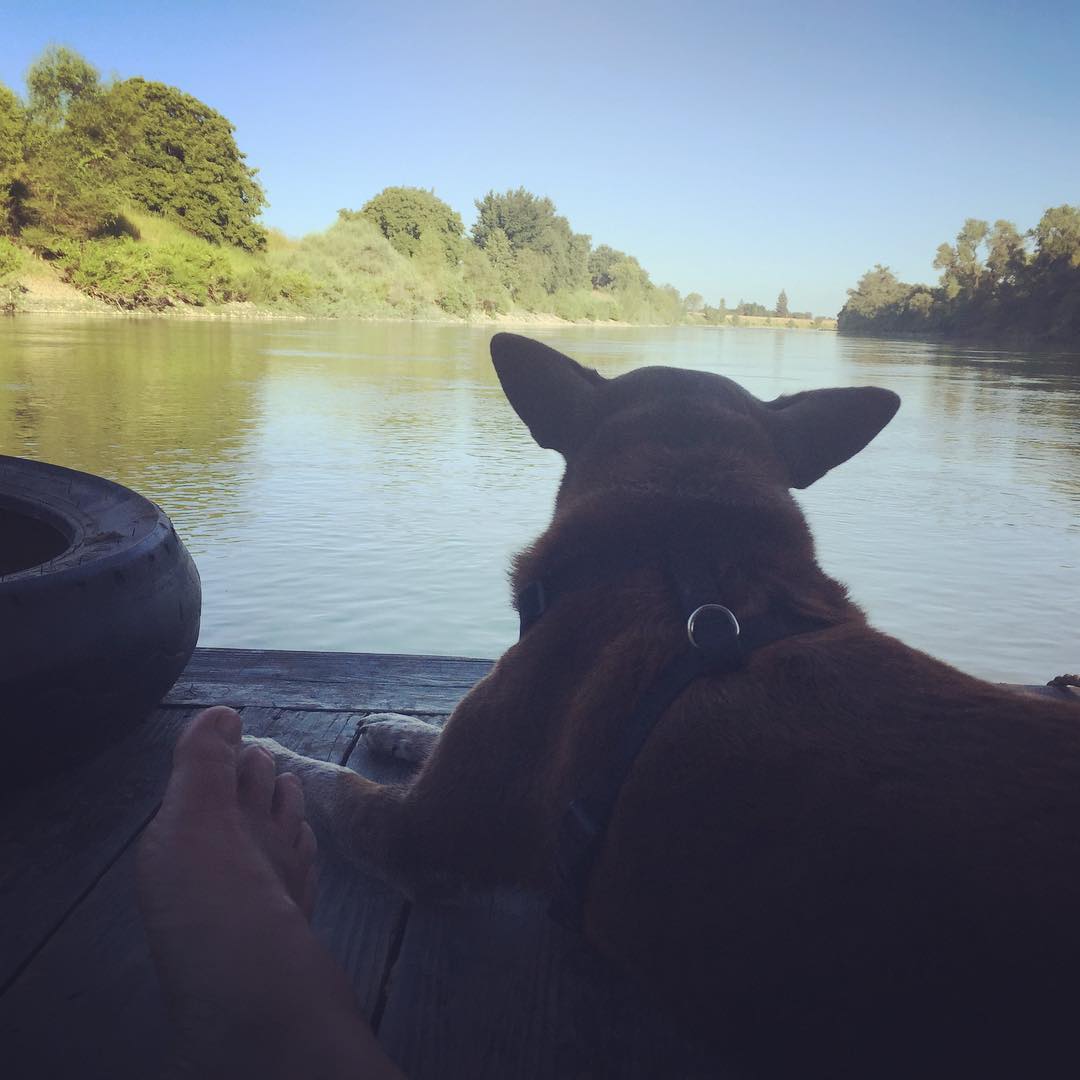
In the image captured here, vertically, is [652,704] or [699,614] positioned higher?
[699,614]

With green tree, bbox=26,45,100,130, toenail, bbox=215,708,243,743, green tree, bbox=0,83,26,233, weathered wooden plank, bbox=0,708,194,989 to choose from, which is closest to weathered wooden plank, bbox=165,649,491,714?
weathered wooden plank, bbox=0,708,194,989

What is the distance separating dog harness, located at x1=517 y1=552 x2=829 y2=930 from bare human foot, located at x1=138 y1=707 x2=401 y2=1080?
0.35 metres

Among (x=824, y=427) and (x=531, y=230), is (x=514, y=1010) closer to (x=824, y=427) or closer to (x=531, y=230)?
(x=824, y=427)

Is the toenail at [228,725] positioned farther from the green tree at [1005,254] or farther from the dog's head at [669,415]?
the green tree at [1005,254]

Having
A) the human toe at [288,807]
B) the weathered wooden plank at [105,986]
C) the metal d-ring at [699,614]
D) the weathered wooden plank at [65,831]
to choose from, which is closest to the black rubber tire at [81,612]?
the weathered wooden plank at [65,831]

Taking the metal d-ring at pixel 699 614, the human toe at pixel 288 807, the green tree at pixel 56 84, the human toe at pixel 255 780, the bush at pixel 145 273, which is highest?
the green tree at pixel 56 84

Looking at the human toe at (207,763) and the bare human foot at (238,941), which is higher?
the human toe at (207,763)

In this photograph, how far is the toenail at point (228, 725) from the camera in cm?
152

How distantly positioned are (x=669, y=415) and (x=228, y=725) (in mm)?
1030

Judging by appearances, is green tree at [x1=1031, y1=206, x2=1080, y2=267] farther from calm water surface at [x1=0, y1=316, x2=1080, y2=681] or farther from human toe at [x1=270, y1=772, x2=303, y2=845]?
human toe at [x1=270, y1=772, x2=303, y2=845]

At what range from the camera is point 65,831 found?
179cm

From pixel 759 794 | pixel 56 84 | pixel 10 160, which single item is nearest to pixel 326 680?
pixel 759 794

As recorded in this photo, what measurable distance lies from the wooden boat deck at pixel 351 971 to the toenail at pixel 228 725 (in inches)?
14.5

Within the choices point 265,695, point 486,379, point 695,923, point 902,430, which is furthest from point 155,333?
point 695,923
